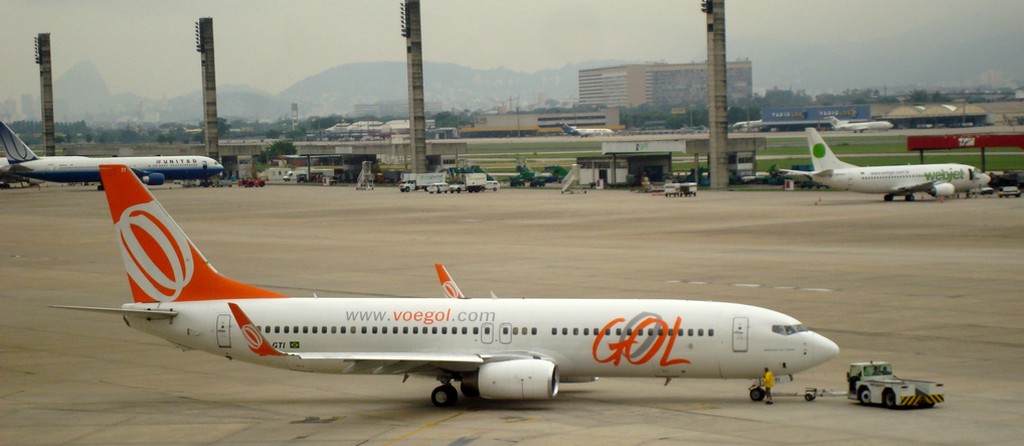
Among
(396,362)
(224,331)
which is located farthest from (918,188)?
(224,331)

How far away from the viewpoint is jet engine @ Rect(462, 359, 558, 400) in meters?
32.8

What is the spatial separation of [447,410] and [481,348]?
2.01 metres

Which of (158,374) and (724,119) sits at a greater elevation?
(724,119)

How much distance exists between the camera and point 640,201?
423ft

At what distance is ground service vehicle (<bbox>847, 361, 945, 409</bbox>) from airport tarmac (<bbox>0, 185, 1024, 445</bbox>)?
42 cm

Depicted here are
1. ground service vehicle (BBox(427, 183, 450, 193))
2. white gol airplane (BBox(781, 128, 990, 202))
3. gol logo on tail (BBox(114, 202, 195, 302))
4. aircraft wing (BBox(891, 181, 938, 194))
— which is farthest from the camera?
ground service vehicle (BBox(427, 183, 450, 193))

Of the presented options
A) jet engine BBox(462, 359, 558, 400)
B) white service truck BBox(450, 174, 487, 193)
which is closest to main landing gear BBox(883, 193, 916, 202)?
white service truck BBox(450, 174, 487, 193)

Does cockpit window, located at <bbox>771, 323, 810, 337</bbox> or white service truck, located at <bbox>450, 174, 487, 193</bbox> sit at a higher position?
white service truck, located at <bbox>450, 174, 487, 193</bbox>

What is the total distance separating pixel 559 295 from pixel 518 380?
26875mm

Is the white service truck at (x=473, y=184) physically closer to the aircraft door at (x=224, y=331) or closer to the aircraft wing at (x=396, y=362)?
the aircraft door at (x=224, y=331)

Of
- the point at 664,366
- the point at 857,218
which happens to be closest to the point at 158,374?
the point at 664,366

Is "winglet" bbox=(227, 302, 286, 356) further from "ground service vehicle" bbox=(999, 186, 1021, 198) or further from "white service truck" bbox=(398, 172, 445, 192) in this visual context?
"white service truck" bbox=(398, 172, 445, 192)

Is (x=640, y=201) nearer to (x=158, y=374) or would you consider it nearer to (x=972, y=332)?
(x=972, y=332)

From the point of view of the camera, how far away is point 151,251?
37531 millimetres
